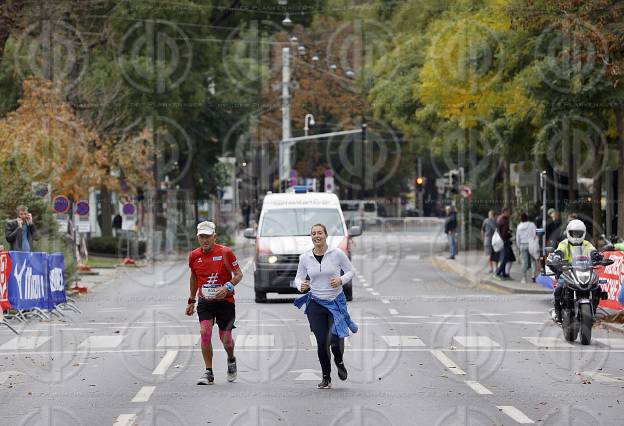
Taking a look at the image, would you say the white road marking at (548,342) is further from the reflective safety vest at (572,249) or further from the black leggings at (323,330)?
the black leggings at (323,330)

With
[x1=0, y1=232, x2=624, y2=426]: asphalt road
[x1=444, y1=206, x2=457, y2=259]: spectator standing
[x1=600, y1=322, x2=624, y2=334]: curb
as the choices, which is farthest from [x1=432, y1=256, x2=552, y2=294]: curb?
[x1=600, y1=322, x2=624, y2=334]: curb

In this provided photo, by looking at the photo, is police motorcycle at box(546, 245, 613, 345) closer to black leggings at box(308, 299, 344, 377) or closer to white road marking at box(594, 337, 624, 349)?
white road marking at box(594, 337, 624, 349)

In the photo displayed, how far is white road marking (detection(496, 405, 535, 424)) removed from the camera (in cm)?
1125

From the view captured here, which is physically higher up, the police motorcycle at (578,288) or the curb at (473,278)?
the police motorcycle at (578,288)

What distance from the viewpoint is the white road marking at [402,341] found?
1866cm

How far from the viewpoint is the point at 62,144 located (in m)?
46.2

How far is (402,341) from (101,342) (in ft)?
13.6

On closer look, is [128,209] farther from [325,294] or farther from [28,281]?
[325,294]

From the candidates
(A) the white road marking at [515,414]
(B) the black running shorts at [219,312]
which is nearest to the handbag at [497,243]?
(B) the black running shorts at [219,312]

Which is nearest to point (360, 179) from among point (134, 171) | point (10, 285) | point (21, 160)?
point (134, 171)

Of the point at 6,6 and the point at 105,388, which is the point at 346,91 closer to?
the point at 6,6

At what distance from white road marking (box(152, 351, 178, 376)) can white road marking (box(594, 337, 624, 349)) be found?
19.0 ft

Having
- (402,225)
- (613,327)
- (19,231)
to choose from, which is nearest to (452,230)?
(19,231)

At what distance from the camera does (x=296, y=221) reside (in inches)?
1127
